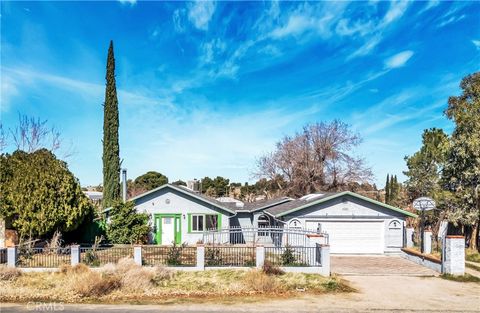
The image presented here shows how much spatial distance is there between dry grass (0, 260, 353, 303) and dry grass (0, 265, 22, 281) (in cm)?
26

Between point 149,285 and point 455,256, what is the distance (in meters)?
13.1

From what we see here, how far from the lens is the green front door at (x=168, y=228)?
24422 millimetres

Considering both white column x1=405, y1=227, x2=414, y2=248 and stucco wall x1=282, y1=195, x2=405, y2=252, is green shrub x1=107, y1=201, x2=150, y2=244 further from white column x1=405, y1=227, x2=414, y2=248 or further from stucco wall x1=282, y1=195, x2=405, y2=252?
white column x1=405, y1=227, x2=414, y2=248

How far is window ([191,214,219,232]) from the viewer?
2461cm

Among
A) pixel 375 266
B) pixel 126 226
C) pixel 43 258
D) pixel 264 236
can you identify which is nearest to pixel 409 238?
pixel 375 266

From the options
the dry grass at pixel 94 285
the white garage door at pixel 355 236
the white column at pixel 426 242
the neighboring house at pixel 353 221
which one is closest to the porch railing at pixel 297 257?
the neighboring house at pixel 353 221

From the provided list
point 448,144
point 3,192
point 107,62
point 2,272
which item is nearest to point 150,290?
point 2,272

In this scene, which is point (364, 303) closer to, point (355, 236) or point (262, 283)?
point (262, 283)

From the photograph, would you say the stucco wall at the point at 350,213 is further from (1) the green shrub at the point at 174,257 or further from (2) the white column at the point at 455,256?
(1) the green shrub at the point at 174,257

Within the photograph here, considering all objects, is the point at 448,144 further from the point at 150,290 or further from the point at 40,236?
the point at 40,236

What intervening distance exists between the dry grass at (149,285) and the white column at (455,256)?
5.34m

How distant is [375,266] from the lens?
18.1 metres

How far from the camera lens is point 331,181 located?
4562 centimetres

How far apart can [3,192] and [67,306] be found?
1063 centimetres
